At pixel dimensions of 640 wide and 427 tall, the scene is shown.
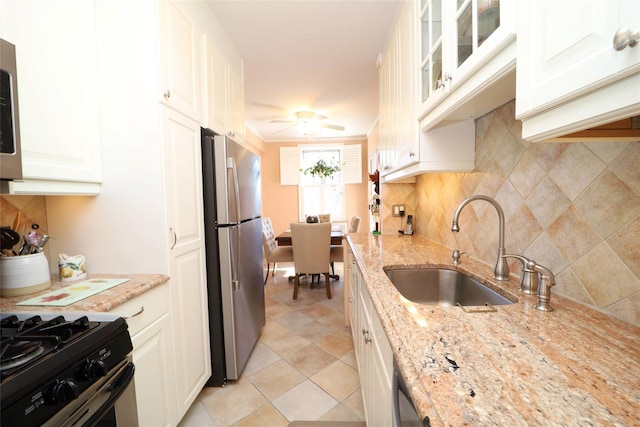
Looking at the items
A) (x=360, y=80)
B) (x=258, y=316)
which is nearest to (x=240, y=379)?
(x=258, y=316)

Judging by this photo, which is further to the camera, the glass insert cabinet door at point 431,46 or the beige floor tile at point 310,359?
the beige floor tile at point 310,359

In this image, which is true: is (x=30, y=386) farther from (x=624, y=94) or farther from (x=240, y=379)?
(x=240, y=379)

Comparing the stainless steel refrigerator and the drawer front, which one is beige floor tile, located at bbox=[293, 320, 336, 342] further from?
the drawer front

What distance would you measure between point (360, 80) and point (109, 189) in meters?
2.62

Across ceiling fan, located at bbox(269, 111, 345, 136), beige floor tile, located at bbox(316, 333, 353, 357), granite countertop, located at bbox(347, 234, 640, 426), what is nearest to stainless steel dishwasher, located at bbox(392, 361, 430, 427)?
granite countertop, located at bbox(347, 234, 640, 426)

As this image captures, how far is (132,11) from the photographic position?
127 centimetres

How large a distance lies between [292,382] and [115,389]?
1263 mm

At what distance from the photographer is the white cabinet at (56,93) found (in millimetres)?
1019

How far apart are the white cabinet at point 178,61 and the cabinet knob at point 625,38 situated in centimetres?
153

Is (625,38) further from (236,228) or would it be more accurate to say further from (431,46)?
(236,228)

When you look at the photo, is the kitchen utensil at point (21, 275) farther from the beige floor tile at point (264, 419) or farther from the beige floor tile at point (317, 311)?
the beige floor tile at point (317, 311)

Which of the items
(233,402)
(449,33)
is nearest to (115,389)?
(233,402)

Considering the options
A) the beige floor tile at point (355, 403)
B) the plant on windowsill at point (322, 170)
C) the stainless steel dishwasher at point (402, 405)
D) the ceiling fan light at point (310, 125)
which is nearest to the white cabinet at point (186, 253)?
the beige floor tile at point (355, 403)

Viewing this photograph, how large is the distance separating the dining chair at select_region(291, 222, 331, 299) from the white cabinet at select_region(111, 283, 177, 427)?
1997 millimetres
